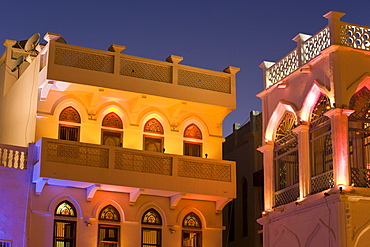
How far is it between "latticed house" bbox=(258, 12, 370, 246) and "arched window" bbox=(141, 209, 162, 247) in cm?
470

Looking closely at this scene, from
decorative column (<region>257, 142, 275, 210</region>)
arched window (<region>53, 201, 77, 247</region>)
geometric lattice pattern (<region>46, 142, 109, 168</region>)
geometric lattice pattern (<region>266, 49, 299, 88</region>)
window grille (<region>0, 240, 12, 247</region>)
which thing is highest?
geometric lattice pattern (<region>266, 49, 299, 88</region>)

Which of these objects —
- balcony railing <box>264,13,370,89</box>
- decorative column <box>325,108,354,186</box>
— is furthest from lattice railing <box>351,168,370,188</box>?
balcony railing <box>264,13,370,89</box>

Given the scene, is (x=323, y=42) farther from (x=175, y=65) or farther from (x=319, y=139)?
(x=175, y=65)

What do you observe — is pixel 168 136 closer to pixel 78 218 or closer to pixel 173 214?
pixel 173 214

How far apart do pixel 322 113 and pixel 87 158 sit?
25.9ft

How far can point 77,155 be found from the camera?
24.6 metres

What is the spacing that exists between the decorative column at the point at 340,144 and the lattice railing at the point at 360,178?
0.33 metres

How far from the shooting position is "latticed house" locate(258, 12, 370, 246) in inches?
766

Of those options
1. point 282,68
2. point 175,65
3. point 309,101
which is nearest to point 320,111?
point 309,101

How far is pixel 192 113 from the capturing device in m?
27.8

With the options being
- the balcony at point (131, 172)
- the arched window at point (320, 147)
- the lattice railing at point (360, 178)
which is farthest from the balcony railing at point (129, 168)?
the lattice railing at point (360, 178)

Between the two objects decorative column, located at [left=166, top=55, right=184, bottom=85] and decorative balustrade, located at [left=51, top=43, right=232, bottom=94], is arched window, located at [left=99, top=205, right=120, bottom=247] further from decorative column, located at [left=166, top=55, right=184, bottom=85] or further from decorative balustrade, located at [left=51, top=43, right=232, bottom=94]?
decorative column, located at [left=166, top=55, right=184, bottom=85]

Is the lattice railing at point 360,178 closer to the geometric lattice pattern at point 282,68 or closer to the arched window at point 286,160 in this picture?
the arched window at point 286,160

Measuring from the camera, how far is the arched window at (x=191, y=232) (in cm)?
2683
